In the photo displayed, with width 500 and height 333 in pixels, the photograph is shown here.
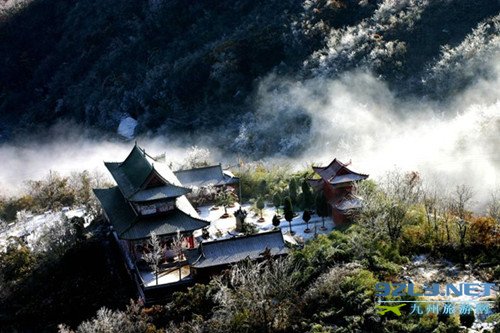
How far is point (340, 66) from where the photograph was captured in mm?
94188

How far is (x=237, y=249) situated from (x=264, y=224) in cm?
981

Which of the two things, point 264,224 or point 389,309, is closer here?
point 389,309

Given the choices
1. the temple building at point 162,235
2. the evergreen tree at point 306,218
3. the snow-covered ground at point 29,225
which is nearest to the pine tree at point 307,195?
the evergreen tree at point 306,218

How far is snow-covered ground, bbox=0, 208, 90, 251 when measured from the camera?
174 feet

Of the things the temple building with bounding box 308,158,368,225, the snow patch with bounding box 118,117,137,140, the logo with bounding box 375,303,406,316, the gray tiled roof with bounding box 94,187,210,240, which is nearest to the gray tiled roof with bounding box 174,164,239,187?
the gray tiled roof with bounding box 94,187,210,240

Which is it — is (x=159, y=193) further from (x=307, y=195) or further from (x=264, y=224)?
(x=307, y=195)

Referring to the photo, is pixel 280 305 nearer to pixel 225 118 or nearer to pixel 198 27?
pixel 225 118

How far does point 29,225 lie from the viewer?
58531 mm

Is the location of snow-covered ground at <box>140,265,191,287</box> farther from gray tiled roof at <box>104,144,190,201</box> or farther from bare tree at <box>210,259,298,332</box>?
bare tree at <box>210,259,298,332</box>

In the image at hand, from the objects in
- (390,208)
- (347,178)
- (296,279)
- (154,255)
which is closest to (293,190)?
(347,178)

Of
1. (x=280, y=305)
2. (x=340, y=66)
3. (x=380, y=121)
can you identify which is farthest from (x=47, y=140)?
(x=280, y=305)

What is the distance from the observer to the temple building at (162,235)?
3831 centimetres

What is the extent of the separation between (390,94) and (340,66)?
39.9ft

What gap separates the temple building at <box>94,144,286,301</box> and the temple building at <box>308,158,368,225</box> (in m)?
6.77
